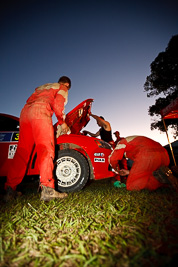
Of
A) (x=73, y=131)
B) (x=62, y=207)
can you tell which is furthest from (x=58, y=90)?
(x=62, y=207)

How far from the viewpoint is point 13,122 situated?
9.87 feet

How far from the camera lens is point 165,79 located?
1694 cm

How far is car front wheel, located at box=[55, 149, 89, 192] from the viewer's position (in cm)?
251

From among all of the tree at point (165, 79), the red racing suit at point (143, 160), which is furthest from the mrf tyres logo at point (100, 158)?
the tree at point (165, 79)

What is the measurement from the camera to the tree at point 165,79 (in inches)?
637

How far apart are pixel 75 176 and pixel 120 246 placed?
1766 millimetres

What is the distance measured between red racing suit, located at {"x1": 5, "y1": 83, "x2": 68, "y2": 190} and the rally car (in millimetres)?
397

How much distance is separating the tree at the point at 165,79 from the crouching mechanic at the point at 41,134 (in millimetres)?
17051

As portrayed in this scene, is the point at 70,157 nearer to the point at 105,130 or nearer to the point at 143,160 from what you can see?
the point at 143,160

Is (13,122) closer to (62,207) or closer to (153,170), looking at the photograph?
(62,207)

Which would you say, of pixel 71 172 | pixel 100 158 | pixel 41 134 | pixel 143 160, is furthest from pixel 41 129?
pixel 143 160

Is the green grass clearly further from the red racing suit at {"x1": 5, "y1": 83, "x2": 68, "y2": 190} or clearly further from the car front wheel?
the car front wheel

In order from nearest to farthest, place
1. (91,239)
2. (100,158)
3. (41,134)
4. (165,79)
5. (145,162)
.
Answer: (91,239) < (41,134) < (145,162) < (100,158) < (165,79)

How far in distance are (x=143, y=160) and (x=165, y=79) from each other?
18254 mm
